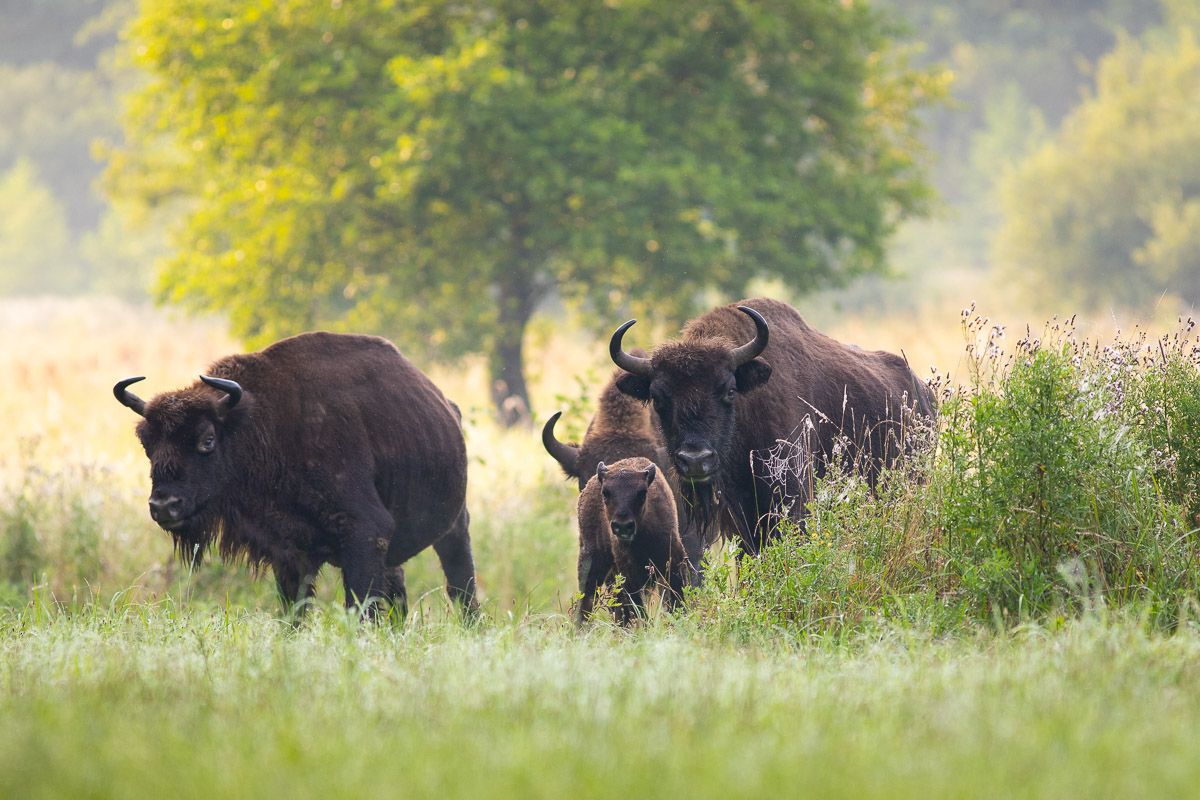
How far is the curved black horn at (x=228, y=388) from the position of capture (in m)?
9.02

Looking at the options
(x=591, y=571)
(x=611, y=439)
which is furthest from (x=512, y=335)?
(x=591, y=571)

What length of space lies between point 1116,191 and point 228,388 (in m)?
38.1

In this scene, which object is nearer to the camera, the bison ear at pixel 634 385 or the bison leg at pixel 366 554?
the bison leg at pixel 366 554

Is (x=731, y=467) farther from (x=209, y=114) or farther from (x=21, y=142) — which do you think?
(x=21, y=142)

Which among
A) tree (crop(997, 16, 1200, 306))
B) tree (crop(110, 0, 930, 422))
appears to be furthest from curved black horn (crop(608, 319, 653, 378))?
tree (crop(997, 16, 1200, 306))

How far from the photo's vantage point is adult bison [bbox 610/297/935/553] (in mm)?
9305

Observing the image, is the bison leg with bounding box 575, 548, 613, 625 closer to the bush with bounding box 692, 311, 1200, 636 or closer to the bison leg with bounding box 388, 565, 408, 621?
the bison leg with bounding box 388, 565, 408, 621

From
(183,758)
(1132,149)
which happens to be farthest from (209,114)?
(1132,149)

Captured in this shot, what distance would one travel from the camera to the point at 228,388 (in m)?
9.09

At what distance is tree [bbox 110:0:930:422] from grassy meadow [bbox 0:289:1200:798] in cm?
1116

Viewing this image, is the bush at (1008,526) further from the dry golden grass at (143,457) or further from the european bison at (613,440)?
the european bison at (613,440)

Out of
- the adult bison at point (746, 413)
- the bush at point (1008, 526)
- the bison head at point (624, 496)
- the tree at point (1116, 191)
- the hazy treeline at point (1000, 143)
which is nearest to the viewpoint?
the bush at point (1008, 526)

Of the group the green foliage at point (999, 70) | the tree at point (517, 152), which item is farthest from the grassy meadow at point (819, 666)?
the green foliage at point (999, 70)

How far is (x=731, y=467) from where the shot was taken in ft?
31.6
